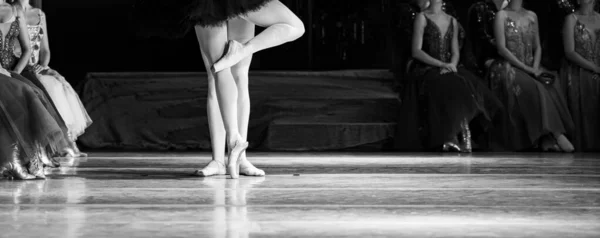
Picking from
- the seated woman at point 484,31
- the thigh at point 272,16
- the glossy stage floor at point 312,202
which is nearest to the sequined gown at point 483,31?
the seated woman at point 484,31

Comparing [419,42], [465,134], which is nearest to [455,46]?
[419,42]

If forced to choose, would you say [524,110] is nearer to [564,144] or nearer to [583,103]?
[564,144]

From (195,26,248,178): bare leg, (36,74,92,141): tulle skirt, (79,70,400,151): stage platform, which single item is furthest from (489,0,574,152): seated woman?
(195,26,248,178): bare leg

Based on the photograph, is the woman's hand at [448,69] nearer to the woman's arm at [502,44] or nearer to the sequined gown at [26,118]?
the woman's arm at [502,44]

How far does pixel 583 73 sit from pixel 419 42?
42.5 inches

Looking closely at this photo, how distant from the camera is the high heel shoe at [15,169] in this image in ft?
11.2

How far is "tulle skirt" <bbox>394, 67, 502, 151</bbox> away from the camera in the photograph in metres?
5.79

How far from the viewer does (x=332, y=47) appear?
789 centimetres

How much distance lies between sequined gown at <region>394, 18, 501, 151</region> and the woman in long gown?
2.42 meters

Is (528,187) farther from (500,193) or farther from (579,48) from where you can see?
(579,48)

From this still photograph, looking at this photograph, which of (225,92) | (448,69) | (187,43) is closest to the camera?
(225,92)

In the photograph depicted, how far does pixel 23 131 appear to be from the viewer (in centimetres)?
350

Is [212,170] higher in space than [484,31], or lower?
lower

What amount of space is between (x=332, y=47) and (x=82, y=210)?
5706mm
